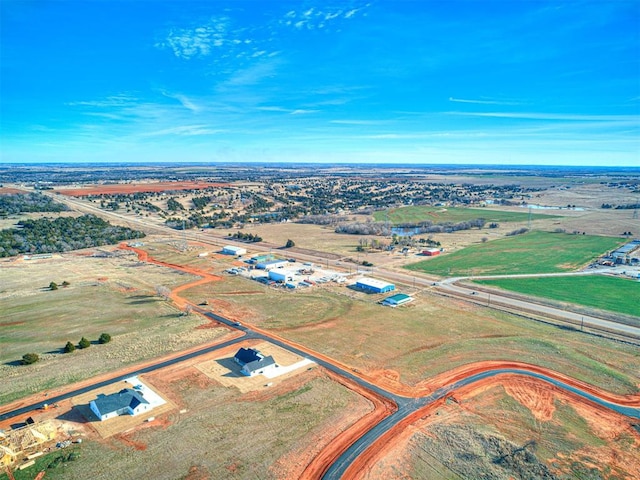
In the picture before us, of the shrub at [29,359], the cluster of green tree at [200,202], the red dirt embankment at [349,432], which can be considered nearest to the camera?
the red dirt embankment at [349,432]

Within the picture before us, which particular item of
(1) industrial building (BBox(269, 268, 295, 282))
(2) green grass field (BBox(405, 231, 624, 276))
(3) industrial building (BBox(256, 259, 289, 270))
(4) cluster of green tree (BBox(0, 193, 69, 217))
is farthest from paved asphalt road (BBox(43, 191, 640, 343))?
(4) cluster of green tree (BBox(0, 193, 69, 217))

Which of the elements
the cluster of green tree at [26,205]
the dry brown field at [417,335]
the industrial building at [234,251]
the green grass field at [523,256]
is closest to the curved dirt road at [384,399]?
the dry brown field at [417,335]

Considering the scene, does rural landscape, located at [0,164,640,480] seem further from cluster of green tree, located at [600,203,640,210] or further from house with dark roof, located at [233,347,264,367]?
cluster of green tree, located at [600,203,640,210]

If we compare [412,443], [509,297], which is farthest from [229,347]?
[509,297]

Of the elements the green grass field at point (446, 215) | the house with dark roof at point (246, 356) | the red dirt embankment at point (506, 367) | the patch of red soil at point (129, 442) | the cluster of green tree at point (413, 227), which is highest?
the green grass field at point (446, 215)

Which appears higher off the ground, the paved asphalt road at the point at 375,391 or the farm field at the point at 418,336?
the farm field at the point at 418,336

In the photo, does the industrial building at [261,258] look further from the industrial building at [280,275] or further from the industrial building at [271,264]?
the industrial building at [280,275]

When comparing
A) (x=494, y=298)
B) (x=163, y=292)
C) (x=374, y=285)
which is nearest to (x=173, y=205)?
(x=163, y=292)

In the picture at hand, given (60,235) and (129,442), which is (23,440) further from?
(60,235)
